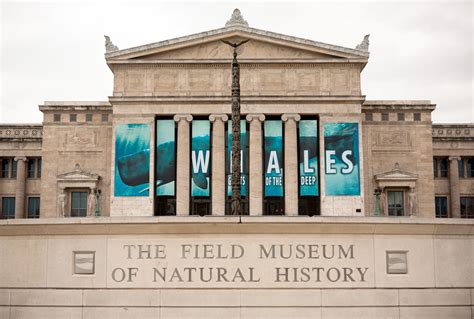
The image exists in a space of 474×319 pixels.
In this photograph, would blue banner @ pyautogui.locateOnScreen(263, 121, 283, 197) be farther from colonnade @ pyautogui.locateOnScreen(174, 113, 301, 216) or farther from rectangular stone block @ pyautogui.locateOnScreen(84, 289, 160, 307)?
rectangular stone block @ pyautogui.locateOnScreen(84, 289, 160, 307)

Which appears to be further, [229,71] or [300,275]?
[229,71]

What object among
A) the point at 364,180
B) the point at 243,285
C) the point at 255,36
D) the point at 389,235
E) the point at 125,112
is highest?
the point at 255,36

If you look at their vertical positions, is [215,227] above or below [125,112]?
below

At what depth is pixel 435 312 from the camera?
52.0 ft

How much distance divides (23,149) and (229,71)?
2523 cm

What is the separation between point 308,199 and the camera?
64688 mm

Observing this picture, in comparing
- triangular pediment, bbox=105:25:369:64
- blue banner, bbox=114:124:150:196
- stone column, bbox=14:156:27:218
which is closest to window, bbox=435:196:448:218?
triangular pediment, bbox=105:25:369:64

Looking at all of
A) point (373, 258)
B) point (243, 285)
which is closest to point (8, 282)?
point (243, 285)

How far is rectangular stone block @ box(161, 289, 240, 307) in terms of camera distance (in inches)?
621

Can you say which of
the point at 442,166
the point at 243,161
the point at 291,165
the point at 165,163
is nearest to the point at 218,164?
the point at 243,161

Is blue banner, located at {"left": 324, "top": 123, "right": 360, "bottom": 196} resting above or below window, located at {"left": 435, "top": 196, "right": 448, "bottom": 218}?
above

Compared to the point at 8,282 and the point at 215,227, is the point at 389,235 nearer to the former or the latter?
the point at 215,227

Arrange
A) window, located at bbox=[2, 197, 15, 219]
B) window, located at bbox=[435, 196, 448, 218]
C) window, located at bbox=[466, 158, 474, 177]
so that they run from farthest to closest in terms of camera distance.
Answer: window, located at bbox=[466, 158, 474, 177] < window, located at bbox=[2, 197, 15, 219] < window, located at bbox=[435, 196, 448, 218]

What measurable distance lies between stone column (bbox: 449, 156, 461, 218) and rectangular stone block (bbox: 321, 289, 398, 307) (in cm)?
6172
